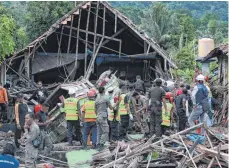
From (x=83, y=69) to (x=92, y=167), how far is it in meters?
15.5

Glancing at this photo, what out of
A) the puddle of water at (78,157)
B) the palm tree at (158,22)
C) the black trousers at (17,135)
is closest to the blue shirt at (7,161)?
the puddle of water at (78,157)

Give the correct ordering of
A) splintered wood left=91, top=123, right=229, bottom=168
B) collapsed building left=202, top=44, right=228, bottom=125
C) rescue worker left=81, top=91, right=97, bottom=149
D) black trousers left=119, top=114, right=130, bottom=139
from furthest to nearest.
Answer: collapsed building left=202, top=44, right=228, bottom=125
black trousers left=119, top=114, right=130, bottom=139
rescue worker left=81, top=91, right=97, bottom=149
splintered wood left=91, top=123, right=229, bottom=168

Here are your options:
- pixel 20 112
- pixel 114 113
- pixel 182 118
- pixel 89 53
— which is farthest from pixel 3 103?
pixel 89 53

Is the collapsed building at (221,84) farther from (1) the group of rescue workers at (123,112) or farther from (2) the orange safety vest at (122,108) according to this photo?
(2) the orange safety vest at (122,108)

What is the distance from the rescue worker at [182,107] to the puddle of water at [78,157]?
309 cm

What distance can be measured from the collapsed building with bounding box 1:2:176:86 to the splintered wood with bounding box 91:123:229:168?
41.6 feet

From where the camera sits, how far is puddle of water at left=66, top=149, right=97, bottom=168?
1281 cm

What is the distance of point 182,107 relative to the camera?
16.0 metres

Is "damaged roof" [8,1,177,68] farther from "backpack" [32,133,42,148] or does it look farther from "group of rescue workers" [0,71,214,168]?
"backpack" [32,133,42,148]

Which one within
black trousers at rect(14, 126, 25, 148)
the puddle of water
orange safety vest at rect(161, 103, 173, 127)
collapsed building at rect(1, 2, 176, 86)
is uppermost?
collapsed building at rect(1, 2, 176, 86)

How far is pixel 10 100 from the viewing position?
21.2 meters

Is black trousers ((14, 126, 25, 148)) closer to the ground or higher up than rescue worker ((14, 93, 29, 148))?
closer to the ground

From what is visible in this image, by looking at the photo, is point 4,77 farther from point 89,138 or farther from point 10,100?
point 89,138

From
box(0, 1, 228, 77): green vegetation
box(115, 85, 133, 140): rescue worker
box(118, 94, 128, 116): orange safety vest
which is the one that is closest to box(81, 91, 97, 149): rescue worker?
box(115, 85, 133, 140): rescue worker
